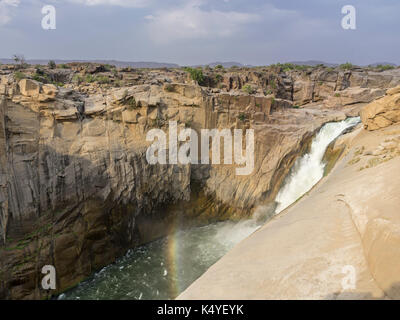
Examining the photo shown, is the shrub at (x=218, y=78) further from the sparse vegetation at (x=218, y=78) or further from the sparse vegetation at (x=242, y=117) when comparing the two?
the sparse vegetation at (x=242, y=117)

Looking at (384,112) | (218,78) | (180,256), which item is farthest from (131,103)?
(218,78)

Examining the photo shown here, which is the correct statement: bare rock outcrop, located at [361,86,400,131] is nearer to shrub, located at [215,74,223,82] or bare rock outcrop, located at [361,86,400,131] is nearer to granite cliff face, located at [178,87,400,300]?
granite cliff face, located at [178,87,400,300]

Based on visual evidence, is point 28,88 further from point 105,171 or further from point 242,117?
point 242,117

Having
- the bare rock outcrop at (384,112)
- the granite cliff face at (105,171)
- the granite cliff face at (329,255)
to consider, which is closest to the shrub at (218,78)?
the granite cliff face at (105,171)

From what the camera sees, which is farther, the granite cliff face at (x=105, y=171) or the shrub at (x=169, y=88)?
the shrub at (x=169, y=88)

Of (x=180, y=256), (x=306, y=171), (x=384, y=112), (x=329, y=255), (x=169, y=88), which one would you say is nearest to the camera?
(x=329, y=255)
